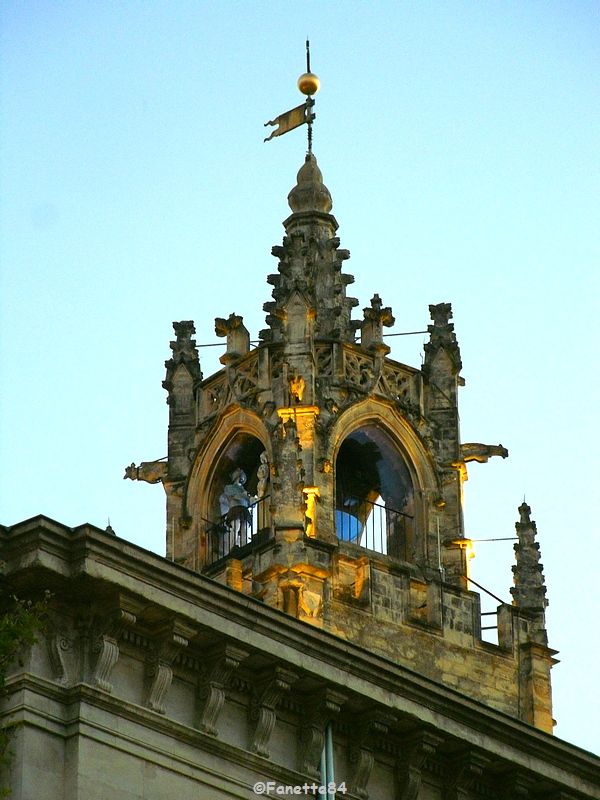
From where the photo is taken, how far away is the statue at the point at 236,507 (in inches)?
2195

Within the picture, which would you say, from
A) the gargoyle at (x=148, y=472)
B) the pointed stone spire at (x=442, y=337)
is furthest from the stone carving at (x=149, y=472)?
the pointed stone spire at (x=442, y=337)

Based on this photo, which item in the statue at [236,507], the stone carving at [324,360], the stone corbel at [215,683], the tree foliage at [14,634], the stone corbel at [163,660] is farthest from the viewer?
the stone carving at [324,360]

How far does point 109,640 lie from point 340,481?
826 inches

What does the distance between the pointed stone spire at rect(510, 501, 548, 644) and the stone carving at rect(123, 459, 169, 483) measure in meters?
7.20

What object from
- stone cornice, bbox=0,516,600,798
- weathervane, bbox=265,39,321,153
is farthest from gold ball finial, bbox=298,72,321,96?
stone cornice, bbox=0,516,600,798

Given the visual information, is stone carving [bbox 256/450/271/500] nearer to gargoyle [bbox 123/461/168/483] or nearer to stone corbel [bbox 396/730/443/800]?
gargoyle [bbox 123/461/168/483]

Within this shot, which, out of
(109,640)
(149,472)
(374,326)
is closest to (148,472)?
(149,472)

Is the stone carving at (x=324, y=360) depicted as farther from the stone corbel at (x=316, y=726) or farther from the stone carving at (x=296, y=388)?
the stone corbel at (x=316, y=726)

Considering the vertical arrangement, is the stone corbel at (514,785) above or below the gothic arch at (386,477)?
below

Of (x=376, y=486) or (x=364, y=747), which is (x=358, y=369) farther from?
(x=364, y=747)

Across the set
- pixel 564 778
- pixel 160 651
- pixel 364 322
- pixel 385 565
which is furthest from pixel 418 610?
pixel 160 651

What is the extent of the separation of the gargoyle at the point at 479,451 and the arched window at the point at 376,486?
1576 mm

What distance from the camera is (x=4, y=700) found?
115ft

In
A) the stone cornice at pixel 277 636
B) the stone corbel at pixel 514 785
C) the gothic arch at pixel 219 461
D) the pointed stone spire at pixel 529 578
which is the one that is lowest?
the stone corbel at pixel 514 785
